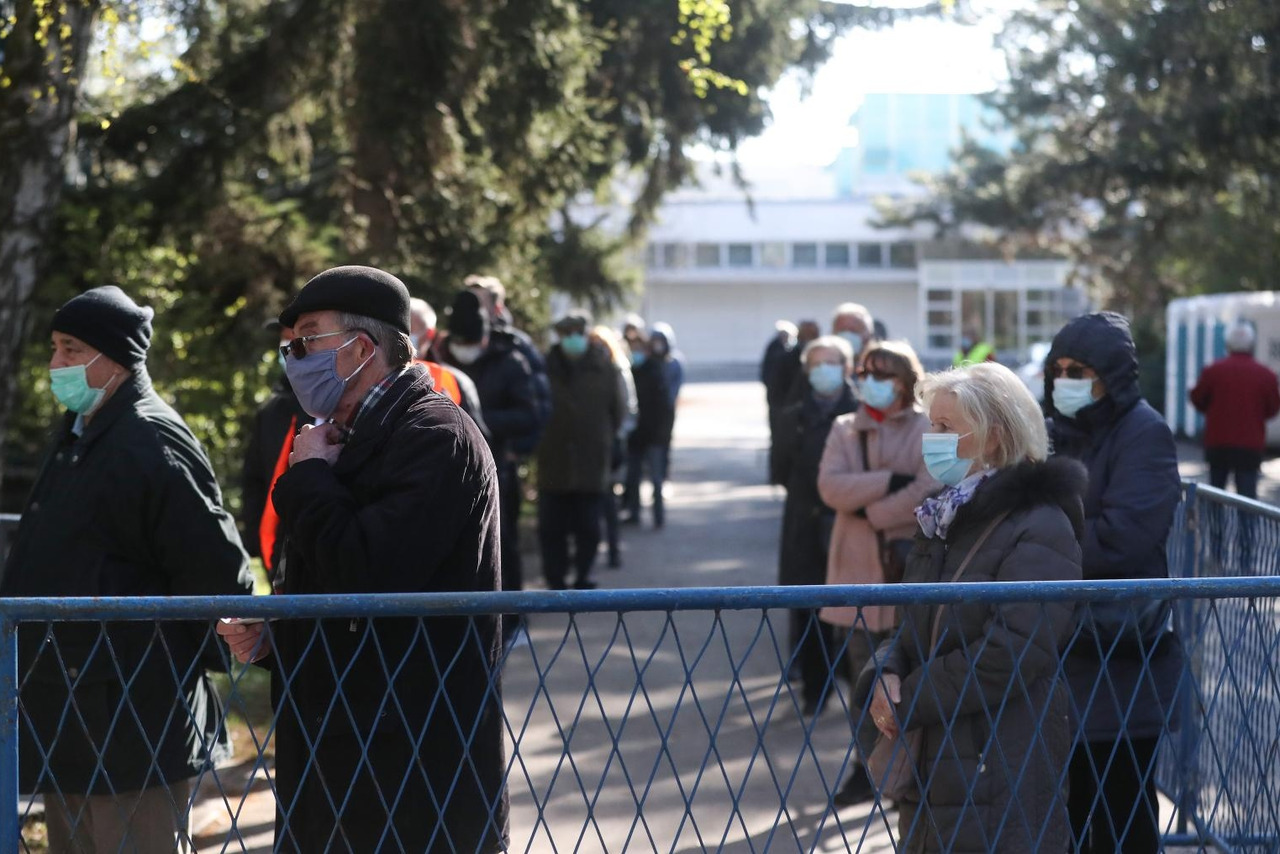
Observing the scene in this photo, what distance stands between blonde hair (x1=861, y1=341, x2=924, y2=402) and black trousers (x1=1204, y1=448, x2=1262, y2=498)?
8.19 meters

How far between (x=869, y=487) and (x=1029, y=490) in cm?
272

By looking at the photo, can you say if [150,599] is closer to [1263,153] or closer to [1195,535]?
Result: [1195,535]

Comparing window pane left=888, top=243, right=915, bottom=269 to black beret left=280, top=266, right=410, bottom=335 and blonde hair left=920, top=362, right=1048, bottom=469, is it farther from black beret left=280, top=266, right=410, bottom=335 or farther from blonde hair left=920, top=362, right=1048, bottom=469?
black beret left=280, top=266, right=410, bottom=335

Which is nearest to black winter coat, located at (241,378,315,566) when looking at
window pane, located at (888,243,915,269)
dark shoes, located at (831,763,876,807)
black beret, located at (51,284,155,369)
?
black beret, located at (51,284,155,369)

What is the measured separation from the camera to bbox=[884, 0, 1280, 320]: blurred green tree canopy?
1809cm

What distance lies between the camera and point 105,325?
4.14m

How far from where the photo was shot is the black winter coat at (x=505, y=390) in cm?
873

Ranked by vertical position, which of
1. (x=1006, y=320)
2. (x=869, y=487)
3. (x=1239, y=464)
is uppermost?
(x=869, y=487)

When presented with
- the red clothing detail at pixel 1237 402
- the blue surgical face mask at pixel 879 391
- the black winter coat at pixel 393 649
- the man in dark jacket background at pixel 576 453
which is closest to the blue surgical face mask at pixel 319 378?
the black winter coat at pixel 393 649

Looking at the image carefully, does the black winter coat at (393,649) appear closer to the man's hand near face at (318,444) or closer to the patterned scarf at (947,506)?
the man's hand near face at (318,444)

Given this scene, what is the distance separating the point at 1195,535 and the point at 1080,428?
0.93 metres

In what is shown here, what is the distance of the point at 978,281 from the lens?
67.9 m

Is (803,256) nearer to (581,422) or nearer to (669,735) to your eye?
(581,422)

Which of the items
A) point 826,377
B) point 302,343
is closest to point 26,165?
point 826,377
